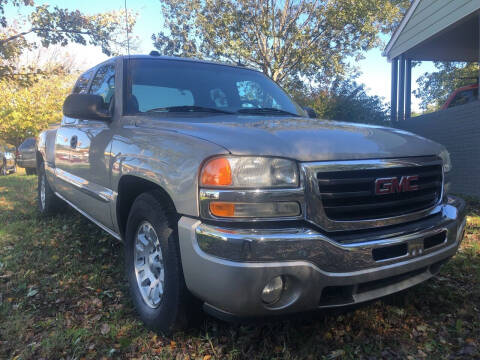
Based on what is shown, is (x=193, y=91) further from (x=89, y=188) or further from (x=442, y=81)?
(x=442, y=81)

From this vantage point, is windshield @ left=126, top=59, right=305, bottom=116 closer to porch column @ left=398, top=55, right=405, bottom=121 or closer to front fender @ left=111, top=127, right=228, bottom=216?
front fender @ left=111, top=127, right=228, bottom=216

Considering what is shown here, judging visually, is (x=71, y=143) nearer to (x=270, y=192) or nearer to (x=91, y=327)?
(x=91, y=327)

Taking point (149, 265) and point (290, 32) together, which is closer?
point (149, 265)

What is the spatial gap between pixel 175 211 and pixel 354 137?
113 cm

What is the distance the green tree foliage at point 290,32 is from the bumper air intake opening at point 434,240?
11957mm

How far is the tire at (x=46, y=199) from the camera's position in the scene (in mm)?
5203

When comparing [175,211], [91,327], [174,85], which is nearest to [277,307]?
[175,211]

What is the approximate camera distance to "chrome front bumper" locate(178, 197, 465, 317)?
1704 millimetres

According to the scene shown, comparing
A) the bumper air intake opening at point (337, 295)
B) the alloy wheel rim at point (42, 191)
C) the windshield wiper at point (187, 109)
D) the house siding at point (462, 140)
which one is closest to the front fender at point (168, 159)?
the windshield wiper at point (187, 109)

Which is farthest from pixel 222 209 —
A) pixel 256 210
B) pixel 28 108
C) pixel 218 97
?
pixel 28 108

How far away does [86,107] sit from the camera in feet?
9.58

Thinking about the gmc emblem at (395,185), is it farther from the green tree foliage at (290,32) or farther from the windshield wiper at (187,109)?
the green tree foliage at (290,32)

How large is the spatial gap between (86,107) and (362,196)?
7.23 feet

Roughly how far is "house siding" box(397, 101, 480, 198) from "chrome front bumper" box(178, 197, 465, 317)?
17.4 ft
